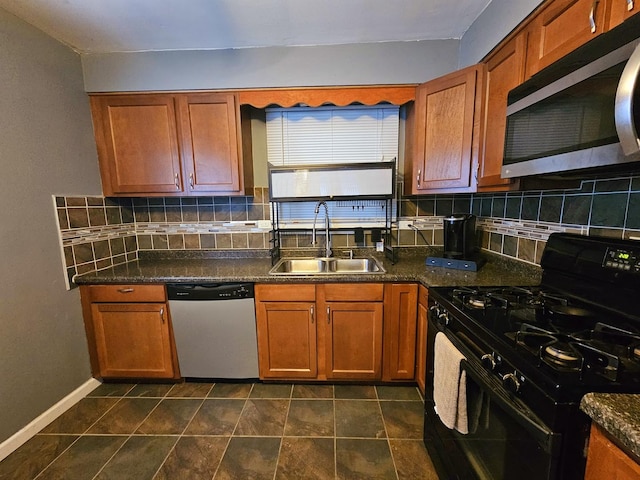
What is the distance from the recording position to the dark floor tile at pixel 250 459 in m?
1.32

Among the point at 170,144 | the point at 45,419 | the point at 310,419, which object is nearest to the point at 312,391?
the point at 310,419

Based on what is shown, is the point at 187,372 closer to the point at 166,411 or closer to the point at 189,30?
the point at 166,411

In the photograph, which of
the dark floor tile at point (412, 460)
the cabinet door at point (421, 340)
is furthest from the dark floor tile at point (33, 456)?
the cabinet door at point (421, 340)

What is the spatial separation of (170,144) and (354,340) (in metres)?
1.98

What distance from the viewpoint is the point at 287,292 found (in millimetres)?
1811

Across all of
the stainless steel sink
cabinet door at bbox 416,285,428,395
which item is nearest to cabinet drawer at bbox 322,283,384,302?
cabinet door at bbox 416,285,428,395

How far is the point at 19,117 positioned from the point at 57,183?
40 centimetres

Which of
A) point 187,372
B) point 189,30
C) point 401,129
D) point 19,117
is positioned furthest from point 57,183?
point 401,129

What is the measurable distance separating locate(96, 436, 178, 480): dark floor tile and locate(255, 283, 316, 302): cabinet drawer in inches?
37.5

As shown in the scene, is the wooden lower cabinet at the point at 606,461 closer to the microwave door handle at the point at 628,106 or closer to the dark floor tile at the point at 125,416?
the microwave door handle at the point at 628,106

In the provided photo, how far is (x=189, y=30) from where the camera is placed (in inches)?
65.4

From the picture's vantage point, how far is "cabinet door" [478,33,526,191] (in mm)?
1304

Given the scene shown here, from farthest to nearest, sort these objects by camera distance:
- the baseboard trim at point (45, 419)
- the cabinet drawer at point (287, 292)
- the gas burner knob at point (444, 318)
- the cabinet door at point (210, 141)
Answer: the cabinet door at point (210, 141) < the cabinet drawer at point (287, 292) < the baseboard trim at point (45, 419) < the gas burner knob at point (444, 318)

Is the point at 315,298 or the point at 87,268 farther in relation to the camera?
the point at 87,268
